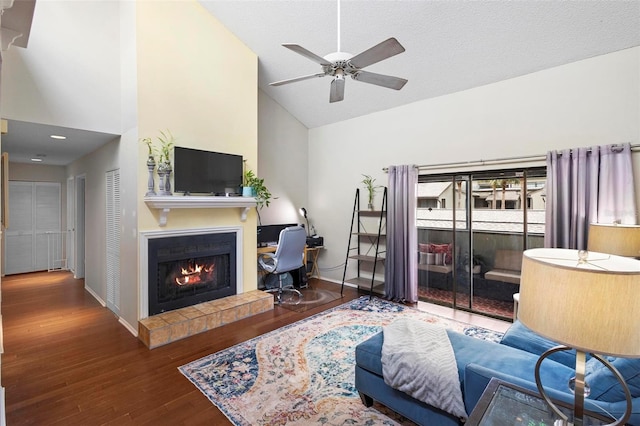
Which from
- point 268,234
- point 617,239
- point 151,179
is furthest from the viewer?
point 268,234

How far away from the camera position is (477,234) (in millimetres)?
4258

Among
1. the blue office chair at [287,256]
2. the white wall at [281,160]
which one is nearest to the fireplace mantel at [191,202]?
the blue office chair at [287,256]

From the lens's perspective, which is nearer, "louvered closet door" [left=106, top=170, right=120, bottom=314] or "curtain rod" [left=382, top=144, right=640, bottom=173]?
"curtain rod" [left=382, top=144, right=640, bottom=173]

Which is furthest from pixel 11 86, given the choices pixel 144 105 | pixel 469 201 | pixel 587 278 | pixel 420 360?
pixel 469 201

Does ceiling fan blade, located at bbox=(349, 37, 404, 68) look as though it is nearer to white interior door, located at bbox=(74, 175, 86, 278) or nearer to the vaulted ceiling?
the vaulted ceiling

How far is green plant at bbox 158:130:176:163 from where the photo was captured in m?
3.60

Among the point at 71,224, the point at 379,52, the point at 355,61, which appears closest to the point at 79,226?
the point at 71,224

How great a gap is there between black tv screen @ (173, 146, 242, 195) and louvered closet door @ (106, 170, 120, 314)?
3.27 feet

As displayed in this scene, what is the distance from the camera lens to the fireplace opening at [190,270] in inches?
143

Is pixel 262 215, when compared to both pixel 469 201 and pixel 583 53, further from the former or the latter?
pixel 583 53

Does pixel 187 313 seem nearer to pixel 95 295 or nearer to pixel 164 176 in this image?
pixel 164 176

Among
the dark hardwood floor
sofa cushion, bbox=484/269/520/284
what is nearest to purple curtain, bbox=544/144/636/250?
sofa cushion, bbox=484/269/520/284

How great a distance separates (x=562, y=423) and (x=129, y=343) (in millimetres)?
3708

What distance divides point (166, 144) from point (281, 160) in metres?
2.43
